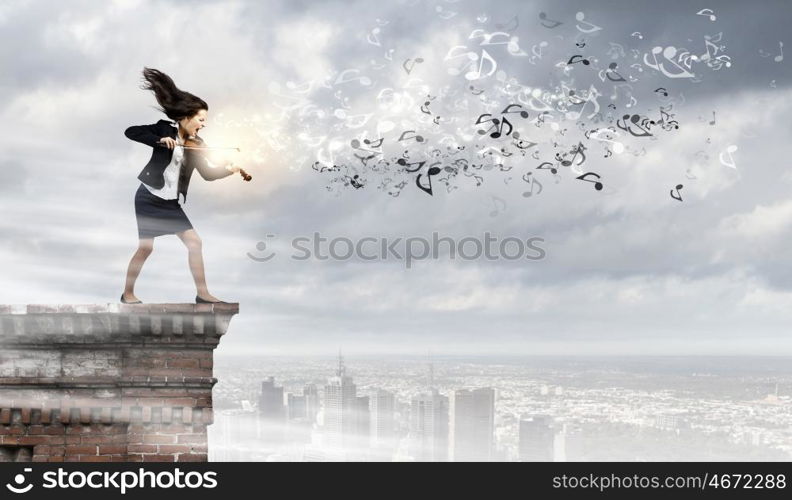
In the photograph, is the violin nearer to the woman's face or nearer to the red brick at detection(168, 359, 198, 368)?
the woman's face

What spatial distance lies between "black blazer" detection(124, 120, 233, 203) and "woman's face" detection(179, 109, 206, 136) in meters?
0.07

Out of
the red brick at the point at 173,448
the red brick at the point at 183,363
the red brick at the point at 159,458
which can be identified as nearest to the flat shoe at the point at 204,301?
the red brick at the point at 183,363

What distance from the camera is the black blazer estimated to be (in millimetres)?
6832

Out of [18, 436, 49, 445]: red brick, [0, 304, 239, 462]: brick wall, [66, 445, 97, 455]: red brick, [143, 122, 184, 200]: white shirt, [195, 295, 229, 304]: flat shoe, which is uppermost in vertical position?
[143, 122, 184, 200]: white shirt

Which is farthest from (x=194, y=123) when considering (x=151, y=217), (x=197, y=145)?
(x=151, y=217)

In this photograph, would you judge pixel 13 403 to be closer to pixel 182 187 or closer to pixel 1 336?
pixel 1 336

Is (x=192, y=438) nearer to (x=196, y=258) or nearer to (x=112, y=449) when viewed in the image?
(x=112, y=449)

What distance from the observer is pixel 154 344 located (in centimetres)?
679

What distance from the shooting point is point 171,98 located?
6.98 metres

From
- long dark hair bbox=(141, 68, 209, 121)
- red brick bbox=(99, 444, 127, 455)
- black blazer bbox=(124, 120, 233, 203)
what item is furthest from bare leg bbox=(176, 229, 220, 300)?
red brick bbox=(99, 444, 127, 455)

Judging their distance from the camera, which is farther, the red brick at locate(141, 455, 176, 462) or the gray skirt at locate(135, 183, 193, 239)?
the gray skirt at locate(135, 183, 193, 239)

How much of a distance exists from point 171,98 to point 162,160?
565mm

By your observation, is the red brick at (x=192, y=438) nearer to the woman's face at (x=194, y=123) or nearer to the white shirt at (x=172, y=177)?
the white shirt at (x=172, y=177)

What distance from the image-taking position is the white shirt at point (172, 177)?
6.88 meters
